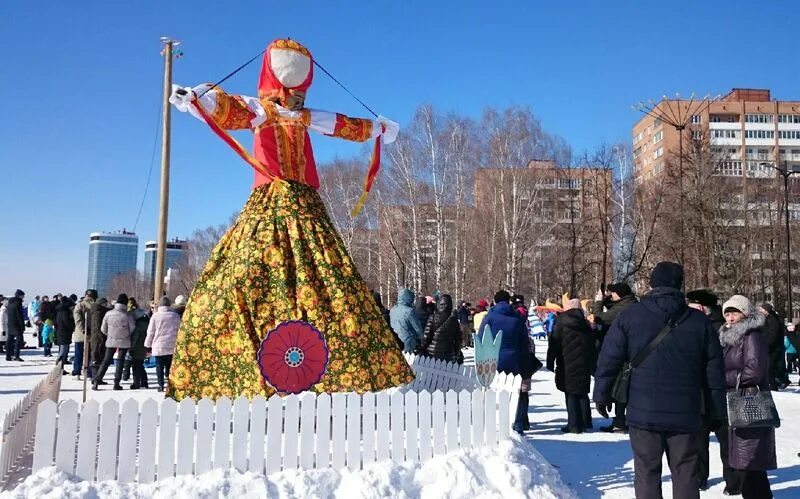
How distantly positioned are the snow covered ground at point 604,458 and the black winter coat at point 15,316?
13.3 meters

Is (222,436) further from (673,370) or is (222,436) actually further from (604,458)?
(604,458)

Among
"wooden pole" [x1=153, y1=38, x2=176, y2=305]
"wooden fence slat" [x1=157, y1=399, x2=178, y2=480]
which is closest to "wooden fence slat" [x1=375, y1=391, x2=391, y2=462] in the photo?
"wooden fence slat" [x1=157, y1=399, x2=178, y2=480]

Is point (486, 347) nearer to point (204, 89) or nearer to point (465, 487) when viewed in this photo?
point (465, 487)

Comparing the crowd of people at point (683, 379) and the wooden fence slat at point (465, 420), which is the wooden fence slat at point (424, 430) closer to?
the wooden fence slat at point (465, 420)

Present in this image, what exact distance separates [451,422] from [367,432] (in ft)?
2.48

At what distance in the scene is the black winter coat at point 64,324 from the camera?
14836mm

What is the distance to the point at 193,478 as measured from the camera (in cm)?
486

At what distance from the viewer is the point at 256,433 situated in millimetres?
5020

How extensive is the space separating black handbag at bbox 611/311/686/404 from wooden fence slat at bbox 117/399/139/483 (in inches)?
137

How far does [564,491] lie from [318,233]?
332cm

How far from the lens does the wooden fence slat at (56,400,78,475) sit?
473 cm

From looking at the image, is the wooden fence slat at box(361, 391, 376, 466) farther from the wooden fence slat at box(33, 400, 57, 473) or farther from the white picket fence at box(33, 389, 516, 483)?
the wooden fence slat at box(33, 400, 57, 473)

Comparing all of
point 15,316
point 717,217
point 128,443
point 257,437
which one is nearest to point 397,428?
point 257,437

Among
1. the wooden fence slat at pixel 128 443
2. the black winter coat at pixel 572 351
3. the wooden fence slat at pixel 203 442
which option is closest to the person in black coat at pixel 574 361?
the black winter coat at pixel 572 351
